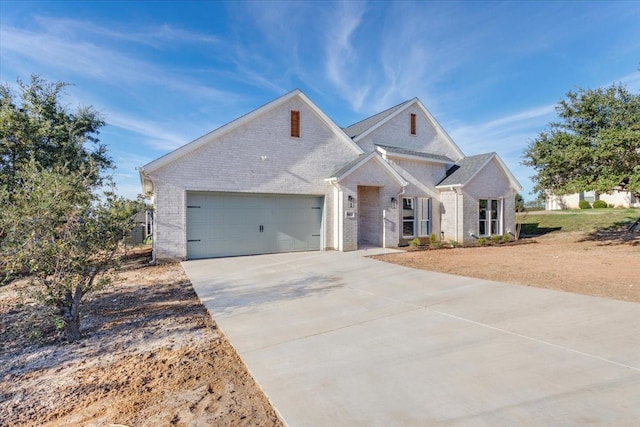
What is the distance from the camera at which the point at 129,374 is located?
354cm

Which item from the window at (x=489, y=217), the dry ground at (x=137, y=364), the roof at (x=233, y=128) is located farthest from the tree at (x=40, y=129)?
Answer: the window at (x=489, y=217)

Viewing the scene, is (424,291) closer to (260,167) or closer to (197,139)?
(260,167)

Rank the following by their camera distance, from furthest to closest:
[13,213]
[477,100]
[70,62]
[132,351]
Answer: [477,100] → [70,62] → [13,213] → [132,351]

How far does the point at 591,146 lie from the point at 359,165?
1162 cm

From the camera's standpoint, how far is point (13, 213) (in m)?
4.51

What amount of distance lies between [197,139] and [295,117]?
14.1 ft

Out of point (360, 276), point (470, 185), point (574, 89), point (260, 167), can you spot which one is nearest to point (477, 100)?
point (574, 89)

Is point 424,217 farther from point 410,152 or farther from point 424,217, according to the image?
point 410,152

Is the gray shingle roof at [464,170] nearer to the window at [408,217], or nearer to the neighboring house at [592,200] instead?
the window at [408,217]

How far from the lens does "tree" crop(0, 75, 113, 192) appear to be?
34.4 ft

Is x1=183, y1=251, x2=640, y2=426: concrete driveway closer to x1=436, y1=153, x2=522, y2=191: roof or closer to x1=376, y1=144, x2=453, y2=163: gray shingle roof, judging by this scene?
x1=376, y1=144, x2=453, y2=163: gray shingle roof

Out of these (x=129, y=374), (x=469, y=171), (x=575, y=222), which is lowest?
(x=129, y=374)

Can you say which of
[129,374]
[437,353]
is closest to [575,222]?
[437,353]

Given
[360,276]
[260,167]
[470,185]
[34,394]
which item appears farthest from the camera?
[470,185]
